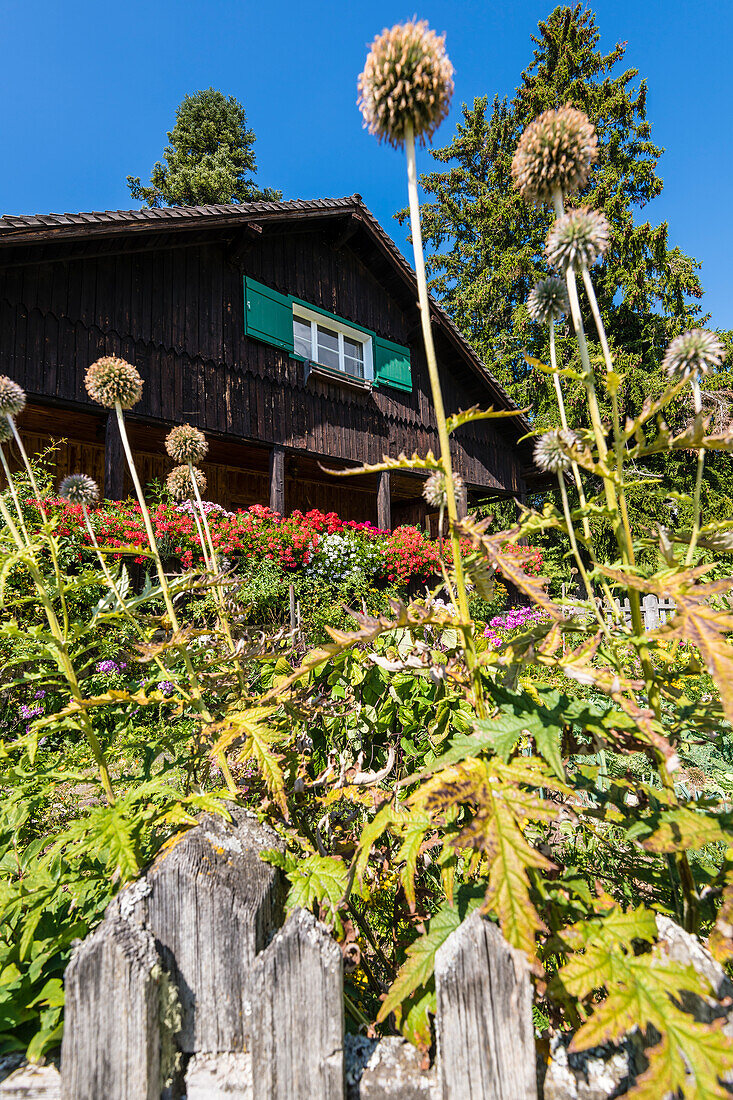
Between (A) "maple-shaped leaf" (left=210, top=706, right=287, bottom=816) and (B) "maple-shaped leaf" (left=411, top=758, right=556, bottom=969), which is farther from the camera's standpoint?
(A) "maple-shaped leaf" (left=210, top=706, right=287, bottom=816)

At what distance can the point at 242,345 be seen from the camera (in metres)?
8.95

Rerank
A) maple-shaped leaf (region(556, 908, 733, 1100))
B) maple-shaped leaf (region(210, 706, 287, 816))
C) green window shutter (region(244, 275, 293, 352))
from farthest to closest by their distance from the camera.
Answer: green window shutter (region(244, 275, 293, 352))
maple-shaped leaf (region(210, 706, 287, 816))
maple-shaped leaf (region(556, 908, 733, 1100))

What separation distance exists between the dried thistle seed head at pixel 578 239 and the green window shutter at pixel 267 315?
8.20m

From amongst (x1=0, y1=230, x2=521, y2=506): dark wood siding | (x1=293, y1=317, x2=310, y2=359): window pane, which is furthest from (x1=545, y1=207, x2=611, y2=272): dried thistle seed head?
(x1=293, y1=317, x2=310, y2=359): window pane

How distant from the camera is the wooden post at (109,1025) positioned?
2.94 feet

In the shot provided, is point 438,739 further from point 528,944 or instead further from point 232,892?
point 528,944

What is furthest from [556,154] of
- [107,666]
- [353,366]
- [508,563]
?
[353,366]

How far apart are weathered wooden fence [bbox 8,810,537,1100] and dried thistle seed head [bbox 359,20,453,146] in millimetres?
1606

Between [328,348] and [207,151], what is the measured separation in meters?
22.1

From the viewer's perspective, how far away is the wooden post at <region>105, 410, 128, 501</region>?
23.3 feet

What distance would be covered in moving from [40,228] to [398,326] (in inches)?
292

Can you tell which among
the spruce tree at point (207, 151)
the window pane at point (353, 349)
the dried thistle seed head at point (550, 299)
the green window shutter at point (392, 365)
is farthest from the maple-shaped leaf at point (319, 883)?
the spruce tree at point (207, 151)

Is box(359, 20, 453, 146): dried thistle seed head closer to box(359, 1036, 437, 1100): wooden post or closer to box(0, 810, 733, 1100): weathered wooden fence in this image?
box(0, 810, 733, 1100): weathered wooden fence

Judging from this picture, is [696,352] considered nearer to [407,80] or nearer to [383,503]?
[407,80]
